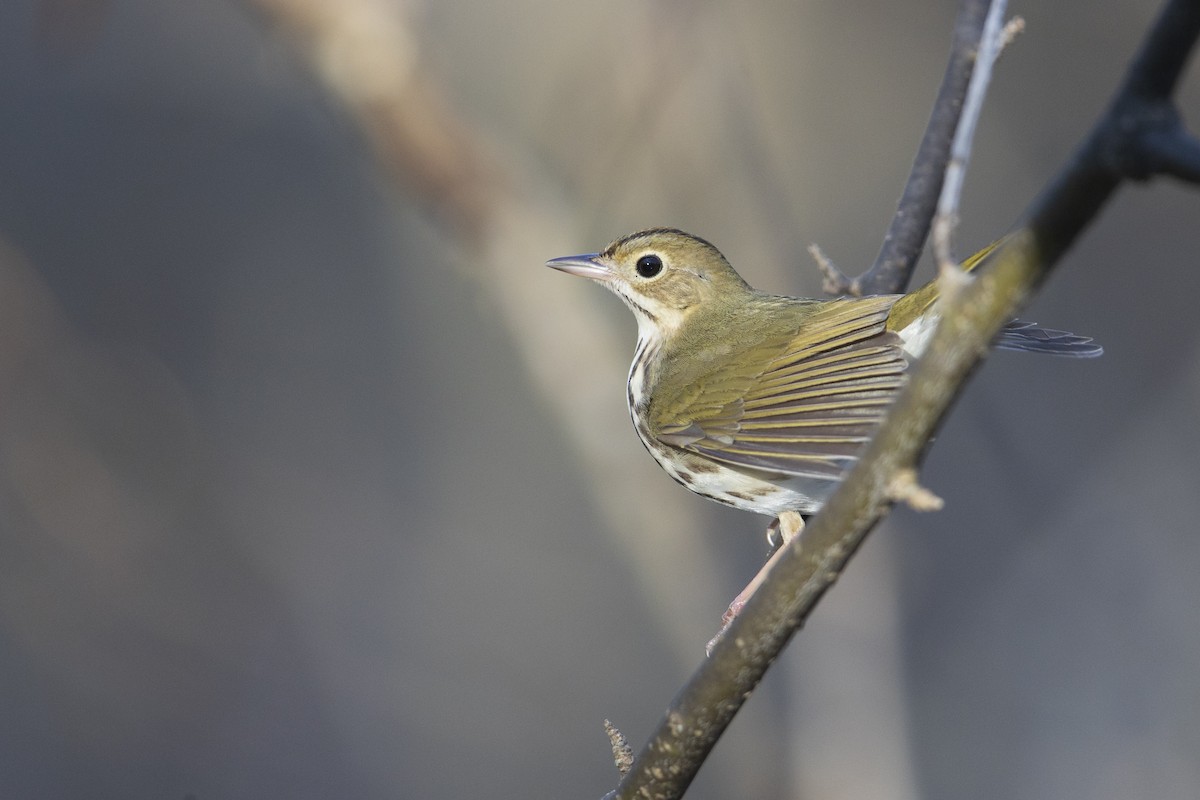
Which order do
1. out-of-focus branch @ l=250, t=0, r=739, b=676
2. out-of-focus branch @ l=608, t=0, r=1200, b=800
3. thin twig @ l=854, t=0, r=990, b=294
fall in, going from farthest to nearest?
out-of-focus branch @ l=250, t=0, r=739, b=676
thin twig @ l=854, t=0, r=990, b=294
out-of-focus branch @ l=608, t=0, r=1200, b=800

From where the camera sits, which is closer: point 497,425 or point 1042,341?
point 1042,341

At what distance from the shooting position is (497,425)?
7.40 meters

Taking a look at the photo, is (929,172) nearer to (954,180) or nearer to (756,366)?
(756,366)

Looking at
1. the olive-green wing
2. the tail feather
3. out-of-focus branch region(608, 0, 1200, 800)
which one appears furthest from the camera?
the tail feather

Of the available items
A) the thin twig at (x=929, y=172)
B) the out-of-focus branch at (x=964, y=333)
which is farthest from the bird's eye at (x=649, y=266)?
the out-of-focus branch at (x=964, y=333)

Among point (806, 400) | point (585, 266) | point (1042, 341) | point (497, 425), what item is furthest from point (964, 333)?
point (497, 425)

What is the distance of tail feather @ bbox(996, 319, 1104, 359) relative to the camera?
112 inches

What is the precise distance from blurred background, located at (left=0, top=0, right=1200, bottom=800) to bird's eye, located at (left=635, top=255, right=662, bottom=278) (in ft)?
2.18

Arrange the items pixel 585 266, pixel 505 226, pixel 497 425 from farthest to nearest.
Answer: pixel 497 425
pixel 505 226
pixel 585 266

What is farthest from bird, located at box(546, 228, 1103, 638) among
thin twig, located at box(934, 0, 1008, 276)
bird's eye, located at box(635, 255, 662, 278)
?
thin twig, located at box(934, 0, 1008, 276)

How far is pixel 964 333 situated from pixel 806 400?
1536 mm

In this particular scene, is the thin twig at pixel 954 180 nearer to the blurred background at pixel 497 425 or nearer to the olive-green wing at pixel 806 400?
the olive-green wing at pixel 806 400

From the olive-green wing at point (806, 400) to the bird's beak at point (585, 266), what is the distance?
22.7 inches

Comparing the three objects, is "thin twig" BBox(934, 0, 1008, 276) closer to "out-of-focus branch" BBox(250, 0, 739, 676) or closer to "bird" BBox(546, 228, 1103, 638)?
"bird" BBox(546, 228, 1103, 638)
